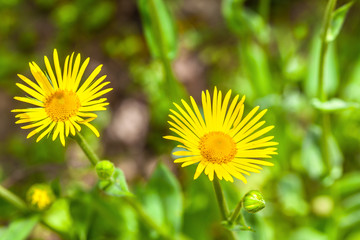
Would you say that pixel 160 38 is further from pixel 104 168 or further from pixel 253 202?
pixel 253 202

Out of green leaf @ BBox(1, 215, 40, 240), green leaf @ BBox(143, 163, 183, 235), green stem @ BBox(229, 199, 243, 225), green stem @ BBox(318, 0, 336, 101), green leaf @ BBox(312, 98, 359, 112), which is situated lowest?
green leaf @ BBox(1, 215, 40, 240)

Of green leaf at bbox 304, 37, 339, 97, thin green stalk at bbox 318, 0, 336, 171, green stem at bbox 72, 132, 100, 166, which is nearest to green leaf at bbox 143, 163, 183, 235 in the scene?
green stem at bbox 72, 132, 100, 166

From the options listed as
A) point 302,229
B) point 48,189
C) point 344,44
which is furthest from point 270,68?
point 48,189

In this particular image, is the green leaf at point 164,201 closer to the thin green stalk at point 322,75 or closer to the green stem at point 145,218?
the green stem at point 145,218

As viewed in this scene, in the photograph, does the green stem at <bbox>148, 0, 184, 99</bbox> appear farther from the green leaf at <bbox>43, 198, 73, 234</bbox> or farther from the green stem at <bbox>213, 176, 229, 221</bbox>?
the green stem at <bbox>213, 176, 229, 221</bbox>

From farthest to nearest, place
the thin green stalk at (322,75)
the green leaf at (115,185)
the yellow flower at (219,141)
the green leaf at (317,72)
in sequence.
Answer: the green leaf at (317,72), the thin green stalk at (322,75), the green leaf at (115,185), the yellow flower at (219,141)

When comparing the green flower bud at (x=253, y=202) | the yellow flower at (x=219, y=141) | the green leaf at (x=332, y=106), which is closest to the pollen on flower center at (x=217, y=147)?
the yellow flower at (x=219, y=141)
